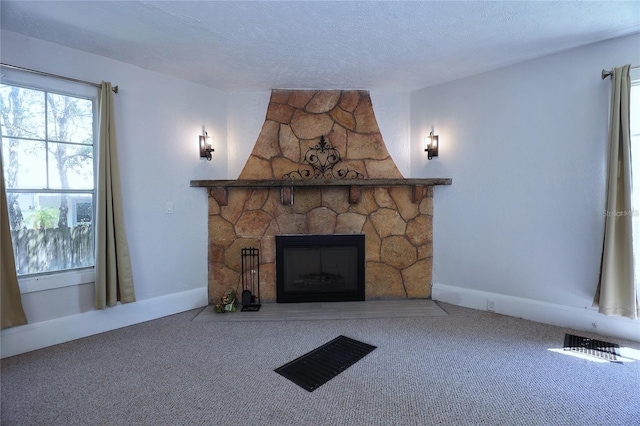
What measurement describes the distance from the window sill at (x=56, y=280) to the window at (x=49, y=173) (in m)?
0.06

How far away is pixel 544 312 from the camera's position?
2.76 metres

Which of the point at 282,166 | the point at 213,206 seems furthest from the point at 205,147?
the point at 282,166

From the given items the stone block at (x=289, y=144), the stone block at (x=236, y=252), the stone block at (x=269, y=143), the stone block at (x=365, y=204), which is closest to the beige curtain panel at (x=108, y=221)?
the stone block at (x=236, y=252)

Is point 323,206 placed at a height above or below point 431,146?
below

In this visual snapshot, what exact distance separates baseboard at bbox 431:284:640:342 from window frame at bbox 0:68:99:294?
11.6ft

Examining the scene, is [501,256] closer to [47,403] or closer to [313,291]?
[313,291]

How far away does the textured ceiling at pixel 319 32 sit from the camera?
78.2 inches

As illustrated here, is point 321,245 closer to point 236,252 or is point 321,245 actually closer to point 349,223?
point 349,223

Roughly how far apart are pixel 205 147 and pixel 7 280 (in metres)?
1.92

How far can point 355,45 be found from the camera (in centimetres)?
246

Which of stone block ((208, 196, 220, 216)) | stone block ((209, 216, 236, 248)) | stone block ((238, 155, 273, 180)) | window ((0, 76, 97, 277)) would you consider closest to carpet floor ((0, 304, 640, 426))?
window ((0, 76, 97, 277))

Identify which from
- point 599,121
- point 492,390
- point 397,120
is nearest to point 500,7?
point 599,121

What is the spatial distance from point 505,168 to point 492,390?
2086 mm

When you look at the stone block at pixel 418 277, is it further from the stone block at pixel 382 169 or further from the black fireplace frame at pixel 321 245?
the stone block at pixel 382 169
